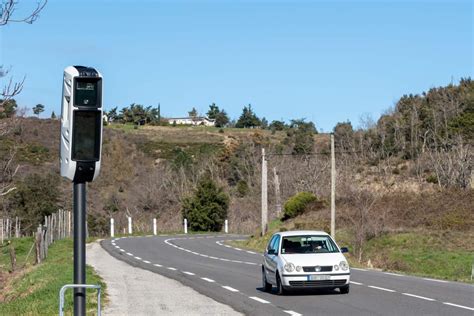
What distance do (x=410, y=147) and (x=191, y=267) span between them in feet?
180

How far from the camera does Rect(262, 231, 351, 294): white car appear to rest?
1905 cm

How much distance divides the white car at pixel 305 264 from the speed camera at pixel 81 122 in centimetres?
1232

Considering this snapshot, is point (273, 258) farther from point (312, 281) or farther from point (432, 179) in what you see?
point (432, 179)

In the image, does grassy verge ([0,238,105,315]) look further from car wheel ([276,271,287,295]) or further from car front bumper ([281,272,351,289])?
car front bumper ([281,272,351,289])

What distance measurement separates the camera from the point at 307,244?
20781mm

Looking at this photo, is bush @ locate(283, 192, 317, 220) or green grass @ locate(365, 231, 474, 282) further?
bush @ locate(283, 192, 317, 220)

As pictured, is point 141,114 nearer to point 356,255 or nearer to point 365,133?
point 365,133

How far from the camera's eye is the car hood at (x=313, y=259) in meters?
19.2

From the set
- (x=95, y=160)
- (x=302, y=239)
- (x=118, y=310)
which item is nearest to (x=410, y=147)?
(x=302, y=239)

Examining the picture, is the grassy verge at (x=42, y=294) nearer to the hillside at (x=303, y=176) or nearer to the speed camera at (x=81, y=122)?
the speed camera at (x=81, y=122)

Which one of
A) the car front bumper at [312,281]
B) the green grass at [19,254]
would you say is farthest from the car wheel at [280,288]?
the green grass at [19,254]

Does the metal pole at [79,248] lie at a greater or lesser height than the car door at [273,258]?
greater

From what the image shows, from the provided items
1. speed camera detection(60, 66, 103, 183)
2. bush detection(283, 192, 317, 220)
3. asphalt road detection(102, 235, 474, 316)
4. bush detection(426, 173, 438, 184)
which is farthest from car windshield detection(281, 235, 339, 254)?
bush detection(426, 173, 438, 184)

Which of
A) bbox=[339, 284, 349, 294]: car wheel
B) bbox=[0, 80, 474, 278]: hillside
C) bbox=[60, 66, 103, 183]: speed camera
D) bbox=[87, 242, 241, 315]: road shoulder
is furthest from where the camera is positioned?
bbox=[0, 80, 474, 278]: hillside
